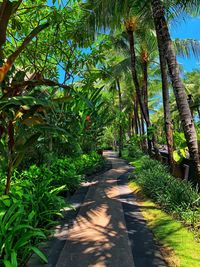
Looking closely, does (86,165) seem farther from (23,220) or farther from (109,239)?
(23,220)

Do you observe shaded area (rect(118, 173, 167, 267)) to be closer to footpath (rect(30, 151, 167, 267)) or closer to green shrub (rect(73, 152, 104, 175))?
footpath (rect(30, 151, 167, 267))

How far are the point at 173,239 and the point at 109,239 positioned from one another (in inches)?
43.2

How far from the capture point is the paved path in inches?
165

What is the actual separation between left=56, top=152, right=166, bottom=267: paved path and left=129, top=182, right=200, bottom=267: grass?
16 centimetres

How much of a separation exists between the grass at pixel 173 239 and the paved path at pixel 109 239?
164 mm

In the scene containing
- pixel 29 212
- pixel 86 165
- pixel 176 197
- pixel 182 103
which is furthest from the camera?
pixel 86 165

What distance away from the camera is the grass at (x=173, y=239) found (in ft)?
13.8

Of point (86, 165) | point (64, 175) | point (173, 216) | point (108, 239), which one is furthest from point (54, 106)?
point (86, 165)

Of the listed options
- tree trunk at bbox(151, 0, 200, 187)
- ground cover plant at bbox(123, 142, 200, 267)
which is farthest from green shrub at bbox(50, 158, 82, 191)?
tree trunk at bbox(151, 0, 200, 187)

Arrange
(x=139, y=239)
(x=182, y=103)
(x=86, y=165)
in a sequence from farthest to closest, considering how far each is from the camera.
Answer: (x=86, y=165), (x=182, y=103), (x=139, y=239)

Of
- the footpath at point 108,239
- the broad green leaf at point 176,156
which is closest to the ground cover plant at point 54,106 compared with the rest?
the broad green leaf at point 176,156

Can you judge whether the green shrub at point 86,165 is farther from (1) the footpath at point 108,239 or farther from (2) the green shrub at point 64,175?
(1) the footpath at point 108,239

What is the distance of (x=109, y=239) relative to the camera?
5012 mm

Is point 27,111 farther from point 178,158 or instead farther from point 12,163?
point 178,158
